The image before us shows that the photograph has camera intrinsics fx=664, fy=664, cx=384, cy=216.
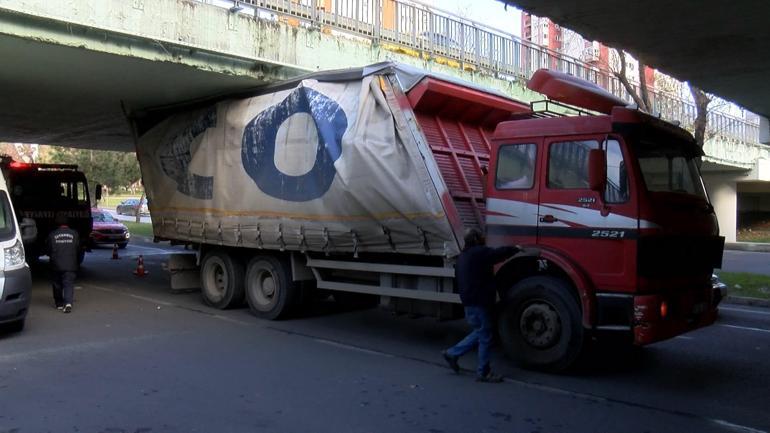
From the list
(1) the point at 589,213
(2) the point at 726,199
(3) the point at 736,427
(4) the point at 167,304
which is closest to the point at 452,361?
(1) the point at 589,213

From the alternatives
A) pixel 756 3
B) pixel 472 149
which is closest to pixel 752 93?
pixel 756 3

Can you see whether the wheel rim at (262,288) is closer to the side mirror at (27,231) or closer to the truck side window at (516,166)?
the side mirror at (27,231)

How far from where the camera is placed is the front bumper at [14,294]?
8062 mm

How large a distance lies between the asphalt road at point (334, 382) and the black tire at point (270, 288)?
26 cm

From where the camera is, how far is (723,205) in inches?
1273

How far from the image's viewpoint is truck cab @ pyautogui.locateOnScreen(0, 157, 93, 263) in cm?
1614

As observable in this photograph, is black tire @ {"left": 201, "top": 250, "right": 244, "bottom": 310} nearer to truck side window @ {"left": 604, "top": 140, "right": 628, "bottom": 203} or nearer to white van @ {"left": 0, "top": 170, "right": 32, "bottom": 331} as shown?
white van @ {"left": 0, "top": 170, "right": 32, "bottom": 331}

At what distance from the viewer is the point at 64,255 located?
1033 centimetres

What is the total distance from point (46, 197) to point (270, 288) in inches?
376

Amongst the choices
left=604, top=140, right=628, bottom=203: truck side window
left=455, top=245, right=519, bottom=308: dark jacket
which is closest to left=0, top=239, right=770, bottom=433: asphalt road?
left=455, top=245, right=519, bottom=308: dark jacket

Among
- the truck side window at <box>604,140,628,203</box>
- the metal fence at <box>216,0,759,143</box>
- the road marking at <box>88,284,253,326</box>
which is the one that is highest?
the metal fence at <box>216,0,759,143</box>

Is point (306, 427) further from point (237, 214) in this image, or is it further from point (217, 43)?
point (217, 43)

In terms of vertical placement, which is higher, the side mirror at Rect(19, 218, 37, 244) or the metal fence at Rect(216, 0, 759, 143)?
the metal fence at Rect(216, 0, 759, 143)

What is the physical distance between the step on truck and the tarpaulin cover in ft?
0.08
